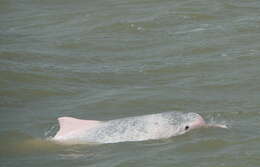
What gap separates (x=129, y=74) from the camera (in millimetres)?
16812

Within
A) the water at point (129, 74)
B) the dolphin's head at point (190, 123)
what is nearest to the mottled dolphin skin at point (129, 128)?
the dolphin's head at point (190, 123)

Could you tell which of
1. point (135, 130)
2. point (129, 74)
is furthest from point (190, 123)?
point (129, 74)

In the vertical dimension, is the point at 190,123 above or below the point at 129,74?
below

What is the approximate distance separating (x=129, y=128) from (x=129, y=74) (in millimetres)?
4704

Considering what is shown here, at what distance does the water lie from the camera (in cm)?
1162

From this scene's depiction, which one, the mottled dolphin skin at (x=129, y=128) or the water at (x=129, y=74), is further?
the mottled dolphin skin at (x=129, y=128)

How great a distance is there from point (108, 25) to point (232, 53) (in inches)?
183

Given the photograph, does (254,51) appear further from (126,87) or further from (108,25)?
(108,25)

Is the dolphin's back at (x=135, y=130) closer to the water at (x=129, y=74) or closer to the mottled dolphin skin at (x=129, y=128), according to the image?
the mottled dolphin skin at (x=129, y=128)

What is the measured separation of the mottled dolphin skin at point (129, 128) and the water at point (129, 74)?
19cm

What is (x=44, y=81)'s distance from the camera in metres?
16.5

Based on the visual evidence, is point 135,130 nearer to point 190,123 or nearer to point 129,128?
point 129,128

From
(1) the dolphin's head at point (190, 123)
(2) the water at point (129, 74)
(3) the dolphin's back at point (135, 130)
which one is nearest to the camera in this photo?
(2) the water at point (129, 74)

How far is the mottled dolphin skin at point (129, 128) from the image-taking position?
1205 cm
